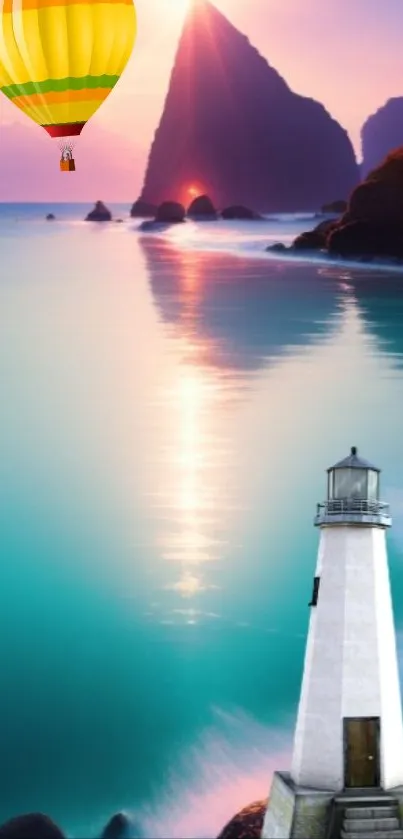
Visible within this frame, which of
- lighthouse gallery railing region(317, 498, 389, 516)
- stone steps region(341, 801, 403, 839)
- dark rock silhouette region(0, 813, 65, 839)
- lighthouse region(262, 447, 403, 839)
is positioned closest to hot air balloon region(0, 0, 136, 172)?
lighthouse gallery railing region(317, 498, 389, 516)

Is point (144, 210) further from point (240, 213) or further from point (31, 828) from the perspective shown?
point (31, 828)

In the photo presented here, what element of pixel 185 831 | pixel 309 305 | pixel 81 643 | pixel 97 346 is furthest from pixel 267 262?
pixel 185 831

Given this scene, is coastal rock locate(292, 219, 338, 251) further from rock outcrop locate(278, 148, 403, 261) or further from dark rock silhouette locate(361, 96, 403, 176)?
dark rock silhouette locate(361, 96, 403, 176)

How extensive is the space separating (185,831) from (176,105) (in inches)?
288

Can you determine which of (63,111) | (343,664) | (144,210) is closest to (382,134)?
(144,210)

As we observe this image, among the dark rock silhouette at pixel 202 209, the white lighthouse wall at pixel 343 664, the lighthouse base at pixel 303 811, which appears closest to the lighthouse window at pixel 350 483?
the white lighthouse wall at pixel 343 664

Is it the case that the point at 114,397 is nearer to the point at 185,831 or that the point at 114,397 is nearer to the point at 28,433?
the point at 28,433

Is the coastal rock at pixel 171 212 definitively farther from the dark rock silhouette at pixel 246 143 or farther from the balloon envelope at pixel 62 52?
the balloon envelope at pixel 62 52

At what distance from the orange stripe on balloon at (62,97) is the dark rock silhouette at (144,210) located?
4.20m

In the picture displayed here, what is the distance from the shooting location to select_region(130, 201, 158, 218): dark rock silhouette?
1908cm

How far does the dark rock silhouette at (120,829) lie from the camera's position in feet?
48.1

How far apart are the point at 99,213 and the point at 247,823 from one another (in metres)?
7.00

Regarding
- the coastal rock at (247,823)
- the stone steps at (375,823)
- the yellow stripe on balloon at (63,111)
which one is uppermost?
the yellow stripe on balloon at (63,111)

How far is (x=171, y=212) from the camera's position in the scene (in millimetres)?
18938
